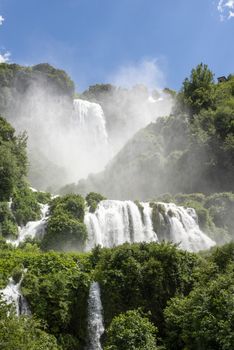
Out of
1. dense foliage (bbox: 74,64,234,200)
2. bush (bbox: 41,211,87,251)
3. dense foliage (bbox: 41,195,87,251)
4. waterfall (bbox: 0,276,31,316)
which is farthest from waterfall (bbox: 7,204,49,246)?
dense foliage (bbox: 74,64,234,200)

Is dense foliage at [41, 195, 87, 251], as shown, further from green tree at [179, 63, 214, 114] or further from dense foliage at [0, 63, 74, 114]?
dense foliage at [0, 63, 74, 114]

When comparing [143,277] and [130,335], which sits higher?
[143,277]

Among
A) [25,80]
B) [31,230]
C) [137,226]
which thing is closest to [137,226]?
[137,226]

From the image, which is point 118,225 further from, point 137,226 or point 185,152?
point 185,152

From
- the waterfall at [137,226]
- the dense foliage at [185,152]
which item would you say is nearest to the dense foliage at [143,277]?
the waterfall at [137,226]

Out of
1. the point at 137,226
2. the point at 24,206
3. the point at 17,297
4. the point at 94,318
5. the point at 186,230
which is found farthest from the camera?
the point at 186,230

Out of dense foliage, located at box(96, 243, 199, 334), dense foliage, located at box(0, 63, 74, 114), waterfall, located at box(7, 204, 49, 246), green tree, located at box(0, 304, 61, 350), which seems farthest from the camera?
dense foliage, located at box(0, 63, 74, 114)

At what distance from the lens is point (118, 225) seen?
37.2 metres

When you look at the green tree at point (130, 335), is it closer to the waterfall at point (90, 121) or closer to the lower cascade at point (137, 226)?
the lower cascade at point (137, 226)

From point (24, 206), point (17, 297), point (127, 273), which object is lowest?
point (17, 297)

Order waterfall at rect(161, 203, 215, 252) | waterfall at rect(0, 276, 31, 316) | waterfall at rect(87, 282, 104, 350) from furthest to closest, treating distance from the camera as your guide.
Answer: waterfall at rect(161, 203, 215, 252)
waterfall at rect(87, 282, 104, 350)
waterfall at rect(0, 276, 31, 316)

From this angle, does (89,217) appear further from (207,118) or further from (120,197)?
(207,118)

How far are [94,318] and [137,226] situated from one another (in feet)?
53.9

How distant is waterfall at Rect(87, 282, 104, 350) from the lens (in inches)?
822
